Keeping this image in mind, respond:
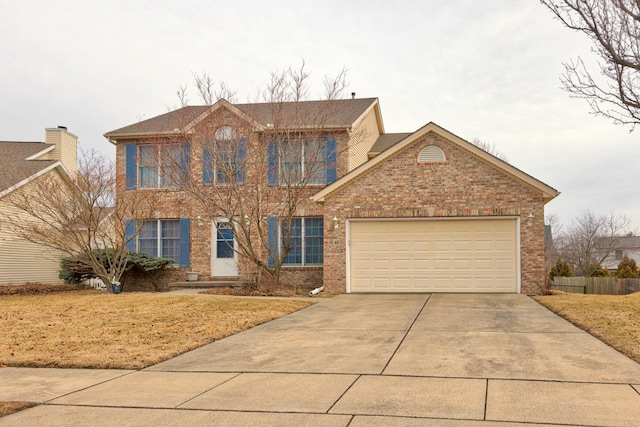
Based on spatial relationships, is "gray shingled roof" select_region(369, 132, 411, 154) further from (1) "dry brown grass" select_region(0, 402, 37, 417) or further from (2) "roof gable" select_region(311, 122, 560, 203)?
(1) "dry brown grass" select_region(0, 402, 37, 417)

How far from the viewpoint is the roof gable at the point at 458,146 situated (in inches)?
670

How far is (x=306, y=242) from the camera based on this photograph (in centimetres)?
2134

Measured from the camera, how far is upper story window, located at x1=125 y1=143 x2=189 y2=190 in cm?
1958

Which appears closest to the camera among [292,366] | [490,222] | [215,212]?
[292,366]

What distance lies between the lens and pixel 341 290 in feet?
59.3

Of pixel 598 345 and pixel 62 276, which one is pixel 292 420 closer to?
pixel 598 345

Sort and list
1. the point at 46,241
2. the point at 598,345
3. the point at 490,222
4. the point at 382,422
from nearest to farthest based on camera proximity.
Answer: the point at 382,422 → the point at 598,345 → the point at 490,222 → the point at 46,241

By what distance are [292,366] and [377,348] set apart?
160 centimetres

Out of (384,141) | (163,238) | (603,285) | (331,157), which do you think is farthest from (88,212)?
(603,285)

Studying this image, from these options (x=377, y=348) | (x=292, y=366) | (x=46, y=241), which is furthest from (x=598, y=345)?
(x=46, y=241)

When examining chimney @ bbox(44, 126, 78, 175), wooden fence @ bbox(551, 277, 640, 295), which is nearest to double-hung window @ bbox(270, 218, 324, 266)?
wooden fence @ bbox(551, 277, 640, 295)

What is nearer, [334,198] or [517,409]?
[517,409]

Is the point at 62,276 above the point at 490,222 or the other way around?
the other way around

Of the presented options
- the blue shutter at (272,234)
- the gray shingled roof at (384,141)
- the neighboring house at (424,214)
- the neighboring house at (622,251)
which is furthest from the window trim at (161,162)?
the neighboring house at (622,251)
